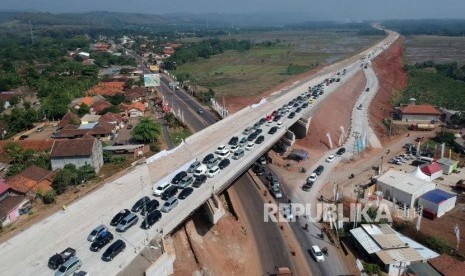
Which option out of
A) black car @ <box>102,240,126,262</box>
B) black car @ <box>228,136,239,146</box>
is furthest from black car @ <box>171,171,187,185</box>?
black car @ <box>228,136,239,146</box>

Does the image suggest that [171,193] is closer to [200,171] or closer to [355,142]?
[200,171]

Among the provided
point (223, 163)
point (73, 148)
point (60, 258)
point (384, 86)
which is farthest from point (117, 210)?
point (384, 86)

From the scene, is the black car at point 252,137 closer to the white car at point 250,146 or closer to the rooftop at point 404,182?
the white car at point 250,146

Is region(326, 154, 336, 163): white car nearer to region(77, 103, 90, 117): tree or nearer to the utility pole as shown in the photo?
the utility pole

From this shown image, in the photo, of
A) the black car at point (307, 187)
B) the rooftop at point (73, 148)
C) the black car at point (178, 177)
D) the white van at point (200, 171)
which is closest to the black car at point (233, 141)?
the white van at point (200, 171)

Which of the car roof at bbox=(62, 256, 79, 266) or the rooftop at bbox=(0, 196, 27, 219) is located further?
the rooftop at bbox=(0, 196, 27, 219)

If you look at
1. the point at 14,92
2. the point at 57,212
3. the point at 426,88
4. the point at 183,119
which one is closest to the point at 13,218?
the point at 57,212
